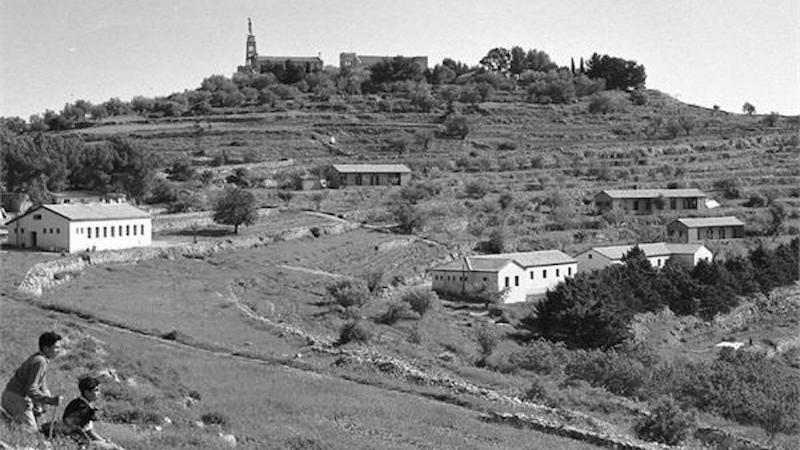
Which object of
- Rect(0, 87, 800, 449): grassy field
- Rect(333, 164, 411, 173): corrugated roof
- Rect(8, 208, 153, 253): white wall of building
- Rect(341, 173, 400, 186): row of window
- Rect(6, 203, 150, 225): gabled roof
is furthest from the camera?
Rect(341, 173, 400, 186): row of window

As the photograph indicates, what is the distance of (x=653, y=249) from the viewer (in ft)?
191

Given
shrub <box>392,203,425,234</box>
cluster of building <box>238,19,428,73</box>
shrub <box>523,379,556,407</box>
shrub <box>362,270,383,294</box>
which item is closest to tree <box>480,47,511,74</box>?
cluster of building <box>238,19,428,73</box>

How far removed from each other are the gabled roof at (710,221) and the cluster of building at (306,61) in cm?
8544

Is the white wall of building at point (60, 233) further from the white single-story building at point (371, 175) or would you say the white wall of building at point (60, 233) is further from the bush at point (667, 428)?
the white single-story building at point (371, 175)

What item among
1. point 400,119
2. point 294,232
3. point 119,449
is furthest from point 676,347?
point 400,119

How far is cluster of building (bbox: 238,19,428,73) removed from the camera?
153 m

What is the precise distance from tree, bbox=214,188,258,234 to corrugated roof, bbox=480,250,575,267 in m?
14.1

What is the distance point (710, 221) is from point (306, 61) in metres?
100

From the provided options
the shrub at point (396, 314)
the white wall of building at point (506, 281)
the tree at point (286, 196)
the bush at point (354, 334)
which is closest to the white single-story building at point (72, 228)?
the shrub at point (396, 314)

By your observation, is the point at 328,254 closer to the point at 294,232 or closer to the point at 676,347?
the point at 294,232

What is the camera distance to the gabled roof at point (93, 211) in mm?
42094

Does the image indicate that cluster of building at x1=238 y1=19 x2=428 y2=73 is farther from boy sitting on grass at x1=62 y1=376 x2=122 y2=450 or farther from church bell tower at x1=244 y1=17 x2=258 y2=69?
boy sitting on grass at x1=62 y1=376 x2=122 y2=450

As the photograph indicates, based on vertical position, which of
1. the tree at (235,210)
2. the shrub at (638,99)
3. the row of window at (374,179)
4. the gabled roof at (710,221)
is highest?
the shrub at (638,99)

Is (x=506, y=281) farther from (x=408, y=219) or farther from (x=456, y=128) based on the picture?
(x=456, y=128)
